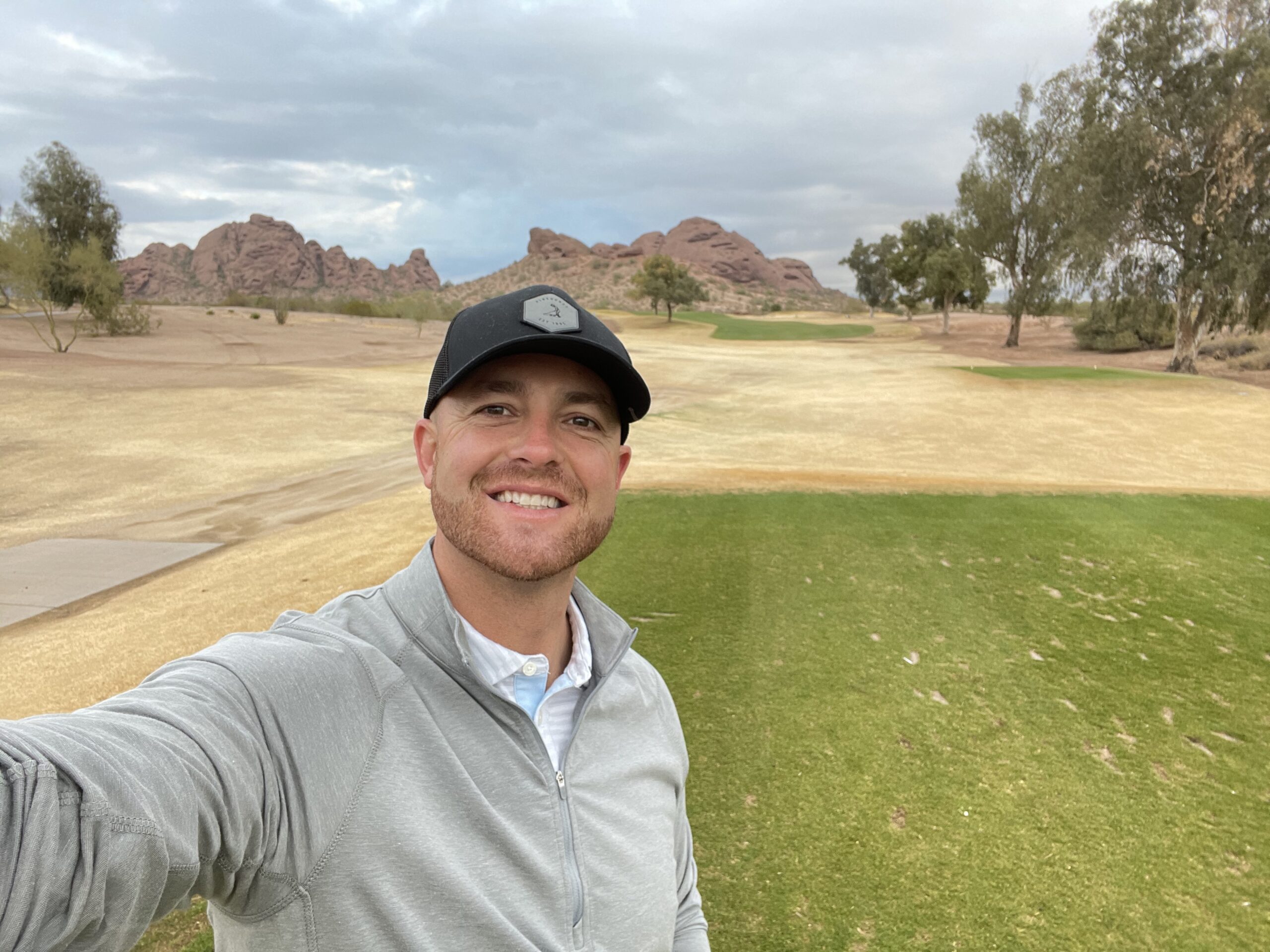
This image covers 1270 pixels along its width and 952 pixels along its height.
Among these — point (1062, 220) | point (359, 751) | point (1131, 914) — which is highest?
point (1062, 220)

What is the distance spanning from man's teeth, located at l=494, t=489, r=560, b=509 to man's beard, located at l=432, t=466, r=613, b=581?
0.03 m

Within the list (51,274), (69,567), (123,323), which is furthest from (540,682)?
(123,323)

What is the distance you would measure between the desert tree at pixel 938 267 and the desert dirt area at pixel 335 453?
14.0 m

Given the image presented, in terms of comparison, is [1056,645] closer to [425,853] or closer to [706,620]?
[706,620]

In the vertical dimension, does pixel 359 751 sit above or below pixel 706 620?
above

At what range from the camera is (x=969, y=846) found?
10.1 feet

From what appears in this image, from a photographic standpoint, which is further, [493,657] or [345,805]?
[493,657]

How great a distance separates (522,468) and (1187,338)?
32568mm

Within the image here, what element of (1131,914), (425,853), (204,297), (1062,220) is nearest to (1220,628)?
(1131,914)

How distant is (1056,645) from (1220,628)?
4.34ft

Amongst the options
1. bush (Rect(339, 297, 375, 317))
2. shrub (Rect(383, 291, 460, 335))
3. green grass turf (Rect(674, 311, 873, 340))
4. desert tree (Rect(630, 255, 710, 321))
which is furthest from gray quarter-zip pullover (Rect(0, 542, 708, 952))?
bush (Rect(339, 297, 375, 317))

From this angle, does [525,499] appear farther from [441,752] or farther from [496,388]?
[441,752]

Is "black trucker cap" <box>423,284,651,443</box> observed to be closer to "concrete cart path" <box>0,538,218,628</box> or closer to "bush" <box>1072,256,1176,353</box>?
"concrete cart path" <box>0,538,218,628</box>

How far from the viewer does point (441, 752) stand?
139cm
